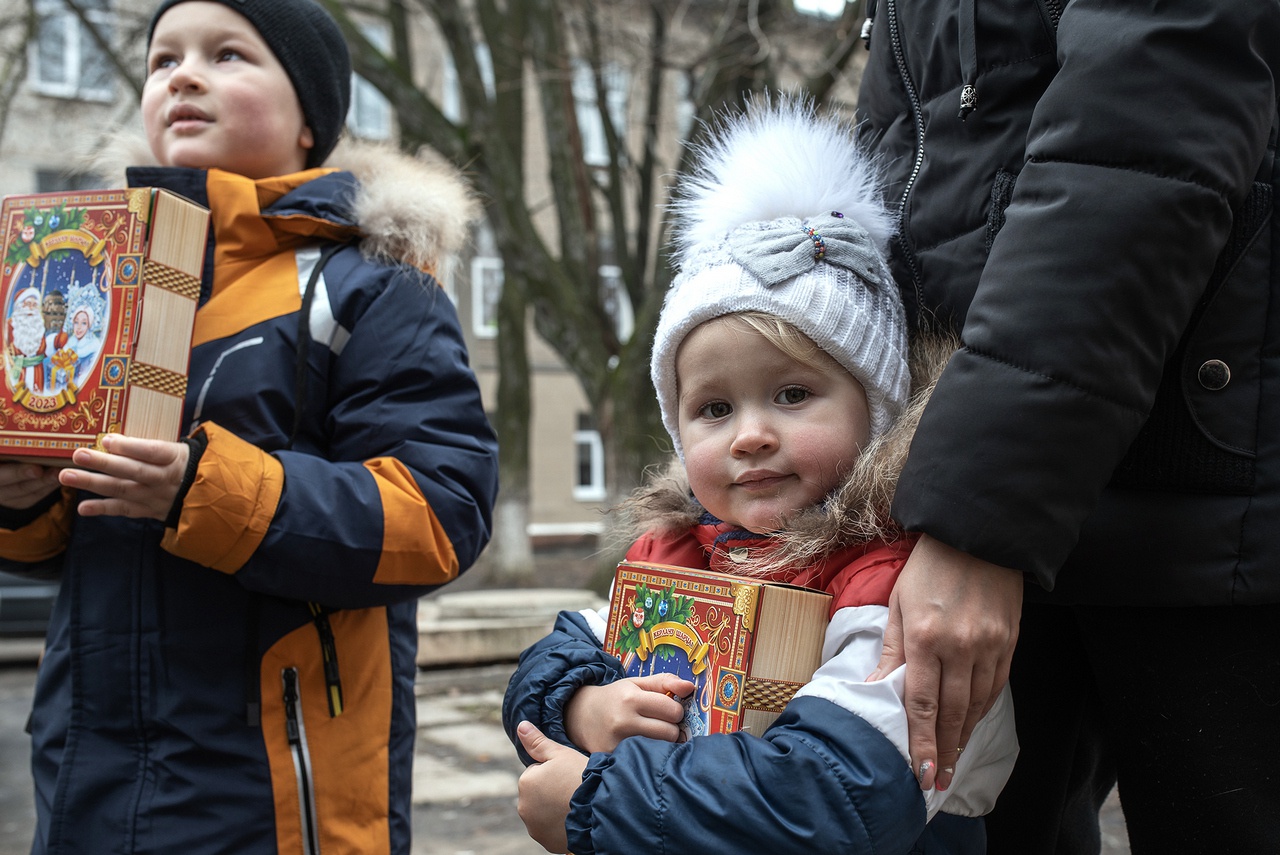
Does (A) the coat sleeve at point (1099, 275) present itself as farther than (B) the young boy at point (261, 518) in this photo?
No

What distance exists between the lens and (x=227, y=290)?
6.42 feet

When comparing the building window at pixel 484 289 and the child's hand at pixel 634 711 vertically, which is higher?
the building window at pixel 484 289

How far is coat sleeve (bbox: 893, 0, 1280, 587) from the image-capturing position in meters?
1.13

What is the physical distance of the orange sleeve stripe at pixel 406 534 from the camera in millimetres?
1837

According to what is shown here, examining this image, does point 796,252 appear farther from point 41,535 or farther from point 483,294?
point 483,294

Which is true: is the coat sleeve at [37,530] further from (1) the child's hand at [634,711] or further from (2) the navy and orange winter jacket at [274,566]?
(1) the child's hand at [634,711]

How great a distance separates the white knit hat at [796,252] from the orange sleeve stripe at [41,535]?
1.12m

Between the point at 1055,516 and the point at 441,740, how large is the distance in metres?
4.69

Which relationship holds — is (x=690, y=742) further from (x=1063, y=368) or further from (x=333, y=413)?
(x=333, y=413)

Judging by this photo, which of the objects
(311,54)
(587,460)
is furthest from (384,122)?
(311,54)

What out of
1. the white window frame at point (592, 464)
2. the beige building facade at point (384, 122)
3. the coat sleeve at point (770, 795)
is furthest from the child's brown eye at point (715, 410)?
the white window frame at point (592, 464)

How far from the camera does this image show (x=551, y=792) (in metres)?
1.32

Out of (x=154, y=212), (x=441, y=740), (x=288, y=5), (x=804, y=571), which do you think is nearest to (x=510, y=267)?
(x=441, y=740)

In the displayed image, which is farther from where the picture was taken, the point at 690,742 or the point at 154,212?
the point at 154,212
